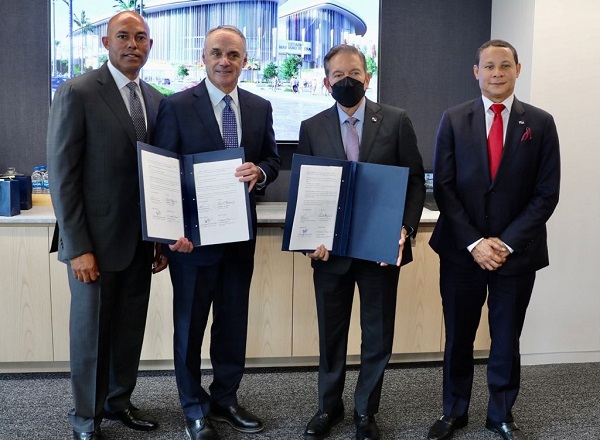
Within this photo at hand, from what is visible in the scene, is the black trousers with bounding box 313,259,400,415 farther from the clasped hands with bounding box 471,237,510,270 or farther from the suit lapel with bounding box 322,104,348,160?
the suit lapel with bounding box 322,104,348,160

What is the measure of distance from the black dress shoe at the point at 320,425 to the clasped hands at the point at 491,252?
91cm

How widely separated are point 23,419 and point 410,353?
2.05 m

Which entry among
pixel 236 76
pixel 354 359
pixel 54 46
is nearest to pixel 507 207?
pixel 236 76

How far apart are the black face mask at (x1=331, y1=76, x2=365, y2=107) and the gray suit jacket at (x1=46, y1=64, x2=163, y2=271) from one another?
0.82 metres

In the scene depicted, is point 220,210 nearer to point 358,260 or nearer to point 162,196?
point 162,196

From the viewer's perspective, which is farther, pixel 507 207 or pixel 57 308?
pixel 57 308

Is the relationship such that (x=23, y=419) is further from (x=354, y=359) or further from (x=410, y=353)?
(x=410, y=353)

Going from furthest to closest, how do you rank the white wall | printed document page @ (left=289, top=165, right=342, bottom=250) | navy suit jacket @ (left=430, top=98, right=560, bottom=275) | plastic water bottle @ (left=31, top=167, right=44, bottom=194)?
plastic water bottle @ (left=31, top=167, right=44, bottom=194), the white wall, navy suit jacket @ (left=430, top=98, right=560, bottom=275), printed document page @ (left=289, top=165, right=342, bottom=250)

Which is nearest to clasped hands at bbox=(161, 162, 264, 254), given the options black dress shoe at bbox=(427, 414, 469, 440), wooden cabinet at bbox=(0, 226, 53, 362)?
wooden cabinet at bbox=(0, 226, 53, 362)

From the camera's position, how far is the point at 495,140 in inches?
104

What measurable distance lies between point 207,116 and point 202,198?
0.33 m

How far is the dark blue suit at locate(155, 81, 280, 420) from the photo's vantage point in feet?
8.41

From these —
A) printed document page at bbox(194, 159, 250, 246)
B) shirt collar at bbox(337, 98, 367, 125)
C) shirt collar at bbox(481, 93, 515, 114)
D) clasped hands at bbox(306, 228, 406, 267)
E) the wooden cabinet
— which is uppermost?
shirt collar at bbox(481, 93, 515, 114)

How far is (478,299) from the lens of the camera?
276 cm
